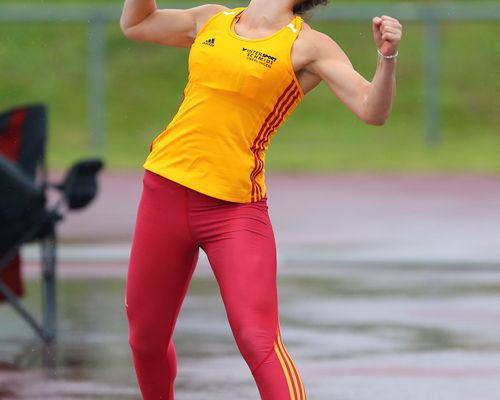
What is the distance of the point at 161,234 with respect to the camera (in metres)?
5.70

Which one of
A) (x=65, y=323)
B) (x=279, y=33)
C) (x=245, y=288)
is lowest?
(x=65, y=323)

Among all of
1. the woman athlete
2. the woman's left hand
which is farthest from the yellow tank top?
the woman's left hand

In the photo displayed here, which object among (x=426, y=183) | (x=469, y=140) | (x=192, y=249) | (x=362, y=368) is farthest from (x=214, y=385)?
(x=469, y=140)

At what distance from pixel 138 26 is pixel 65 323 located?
4.43 meters

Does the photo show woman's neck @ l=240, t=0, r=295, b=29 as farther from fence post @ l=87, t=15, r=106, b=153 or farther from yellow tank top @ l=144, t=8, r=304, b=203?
fence post @ l=87, t=15, r=106, b=153

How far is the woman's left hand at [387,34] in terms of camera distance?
520 centimetres

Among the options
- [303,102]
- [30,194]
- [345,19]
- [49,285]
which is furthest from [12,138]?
[303,102]

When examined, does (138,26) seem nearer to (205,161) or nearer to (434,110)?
(205,161)

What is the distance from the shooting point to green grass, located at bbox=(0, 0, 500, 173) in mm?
24938

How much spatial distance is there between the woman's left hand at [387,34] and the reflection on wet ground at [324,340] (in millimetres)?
2703

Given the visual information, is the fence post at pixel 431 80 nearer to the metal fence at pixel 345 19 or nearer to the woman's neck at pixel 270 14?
the metal fence at pixel 345 19

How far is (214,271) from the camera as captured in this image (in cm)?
566

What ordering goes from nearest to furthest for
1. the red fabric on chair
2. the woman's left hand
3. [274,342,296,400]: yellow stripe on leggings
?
the woman's left hand < [274,342,296,400]: yellow stripe on leggings < the red fabric on chair

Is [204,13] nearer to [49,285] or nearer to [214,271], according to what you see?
[214,271]
